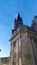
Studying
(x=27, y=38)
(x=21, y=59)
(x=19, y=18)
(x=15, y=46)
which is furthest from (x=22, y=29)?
(x=19, y=18)

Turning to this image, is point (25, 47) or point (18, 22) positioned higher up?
point (18, 22)

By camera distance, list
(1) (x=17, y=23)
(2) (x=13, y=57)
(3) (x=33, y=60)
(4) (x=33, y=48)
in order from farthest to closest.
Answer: (1) (x=17, y=23)
(2) (x=13, y=57)
(4) (x=33, y=48)
(3) (x=33, y=60)

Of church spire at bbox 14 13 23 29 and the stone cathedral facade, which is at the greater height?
church spire at bbox 14 13 23 29

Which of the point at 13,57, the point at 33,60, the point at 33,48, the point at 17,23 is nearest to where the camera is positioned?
the point at 33,60

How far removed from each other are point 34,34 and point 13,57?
25.0 feet

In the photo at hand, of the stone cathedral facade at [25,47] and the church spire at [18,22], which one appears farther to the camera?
the church spire at [18,22]

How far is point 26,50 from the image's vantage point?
2719cm

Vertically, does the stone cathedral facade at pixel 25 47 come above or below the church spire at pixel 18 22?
below

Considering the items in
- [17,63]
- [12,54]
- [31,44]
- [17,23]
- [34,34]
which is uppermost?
[17,23]

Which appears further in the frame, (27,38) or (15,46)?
(15,46)

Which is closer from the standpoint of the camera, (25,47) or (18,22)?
(25,47)

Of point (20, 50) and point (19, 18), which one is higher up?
point (19, 18)

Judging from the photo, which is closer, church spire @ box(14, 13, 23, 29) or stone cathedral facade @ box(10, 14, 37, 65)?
stone cathedral facade @ box(10, 14, 37, 65)

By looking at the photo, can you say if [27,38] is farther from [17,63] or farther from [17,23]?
[17,23]
